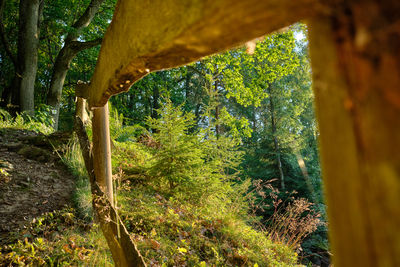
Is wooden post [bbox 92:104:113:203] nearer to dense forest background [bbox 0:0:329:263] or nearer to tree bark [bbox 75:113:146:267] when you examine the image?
tree bark [bbox 75:113:146:267]

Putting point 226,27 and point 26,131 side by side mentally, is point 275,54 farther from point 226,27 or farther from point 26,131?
point 226,27

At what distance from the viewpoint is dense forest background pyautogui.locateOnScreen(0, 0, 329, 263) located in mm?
4637

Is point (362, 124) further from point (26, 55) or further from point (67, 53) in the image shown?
point (26, 55)

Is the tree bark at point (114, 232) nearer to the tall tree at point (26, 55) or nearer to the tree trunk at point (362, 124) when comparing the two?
the tree trunk at point (362, 124)

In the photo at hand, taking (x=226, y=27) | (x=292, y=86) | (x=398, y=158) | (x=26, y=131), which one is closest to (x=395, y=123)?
(x=398, y=158)

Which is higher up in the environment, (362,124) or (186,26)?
(186,26)

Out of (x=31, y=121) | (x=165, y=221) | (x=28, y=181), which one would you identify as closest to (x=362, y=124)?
(x=165, y=221)

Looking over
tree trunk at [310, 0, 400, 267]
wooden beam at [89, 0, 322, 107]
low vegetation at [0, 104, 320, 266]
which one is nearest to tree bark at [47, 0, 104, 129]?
low vegetation at [0, 104, 320, 266]

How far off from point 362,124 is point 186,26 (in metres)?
0.35

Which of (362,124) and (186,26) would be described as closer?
(362,124)

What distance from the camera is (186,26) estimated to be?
479 mm

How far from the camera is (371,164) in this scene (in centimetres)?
28

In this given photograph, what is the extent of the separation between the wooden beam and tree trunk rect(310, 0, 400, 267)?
2.6 inches

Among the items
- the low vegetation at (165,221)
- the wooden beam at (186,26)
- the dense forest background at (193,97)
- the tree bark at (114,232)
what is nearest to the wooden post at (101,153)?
the tree bark at (114,232)
